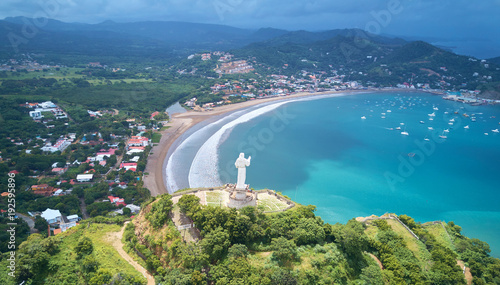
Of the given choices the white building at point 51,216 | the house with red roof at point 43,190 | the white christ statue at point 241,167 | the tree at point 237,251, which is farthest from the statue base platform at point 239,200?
the house with red roof at point 43,190

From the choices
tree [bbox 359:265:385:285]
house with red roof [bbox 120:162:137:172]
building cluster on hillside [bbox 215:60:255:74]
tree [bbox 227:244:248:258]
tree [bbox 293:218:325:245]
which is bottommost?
house with red roof [bbox 120:162:137:172]

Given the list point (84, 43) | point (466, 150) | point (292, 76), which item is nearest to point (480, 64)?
point (292, 76)

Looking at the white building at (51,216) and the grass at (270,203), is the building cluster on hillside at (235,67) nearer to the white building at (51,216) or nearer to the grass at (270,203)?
the white building at (51,216)

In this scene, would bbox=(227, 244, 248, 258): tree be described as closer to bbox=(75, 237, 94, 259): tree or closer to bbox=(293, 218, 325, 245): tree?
bbox=(293, 218, 325, 245): tree

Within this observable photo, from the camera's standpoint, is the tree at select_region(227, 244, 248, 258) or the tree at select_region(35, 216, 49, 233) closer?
the tree at select_region(227, 244, 248, 258)

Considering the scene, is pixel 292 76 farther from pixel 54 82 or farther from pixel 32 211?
pixel 32 211

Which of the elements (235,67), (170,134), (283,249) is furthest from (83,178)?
(235,67)

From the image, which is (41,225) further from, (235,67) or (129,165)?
(235,67)

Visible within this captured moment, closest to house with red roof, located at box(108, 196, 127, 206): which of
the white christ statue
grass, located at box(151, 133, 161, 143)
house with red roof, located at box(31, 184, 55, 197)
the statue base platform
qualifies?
house with red roof, located at box(31, 184, 55, 197)

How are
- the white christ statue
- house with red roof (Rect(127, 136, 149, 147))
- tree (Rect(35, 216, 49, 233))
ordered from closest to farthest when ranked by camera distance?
the white christ statue
tree (Rect(35, 216, 49, 233))
house with red roof (Rect(127, 136, 149, 147))
